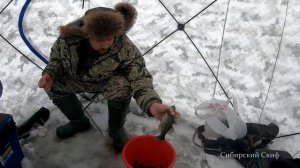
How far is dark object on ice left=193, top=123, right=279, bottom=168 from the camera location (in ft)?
7.27

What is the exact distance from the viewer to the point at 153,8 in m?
3.04

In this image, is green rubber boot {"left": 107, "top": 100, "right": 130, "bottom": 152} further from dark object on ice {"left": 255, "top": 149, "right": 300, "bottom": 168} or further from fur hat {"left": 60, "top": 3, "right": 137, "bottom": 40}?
dark object on ice {"left": 255, "top": 149, "right": 300, "bottom": 168}

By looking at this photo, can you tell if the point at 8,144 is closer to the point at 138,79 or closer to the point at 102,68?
the point at 102,68

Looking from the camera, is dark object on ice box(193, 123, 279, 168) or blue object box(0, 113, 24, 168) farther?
dark object on ice box(193, 123, 279, 168)

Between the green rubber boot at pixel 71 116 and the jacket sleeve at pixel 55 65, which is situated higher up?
the jacket sleeve at pixel 55 65

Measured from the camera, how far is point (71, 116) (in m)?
2.31

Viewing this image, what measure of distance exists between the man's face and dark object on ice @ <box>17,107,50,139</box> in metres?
0.79

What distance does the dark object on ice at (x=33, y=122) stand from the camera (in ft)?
7.74

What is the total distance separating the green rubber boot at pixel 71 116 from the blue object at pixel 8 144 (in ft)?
1.07

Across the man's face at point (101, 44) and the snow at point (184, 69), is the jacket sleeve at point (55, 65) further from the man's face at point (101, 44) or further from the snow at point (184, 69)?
the snow at point (184, 69)

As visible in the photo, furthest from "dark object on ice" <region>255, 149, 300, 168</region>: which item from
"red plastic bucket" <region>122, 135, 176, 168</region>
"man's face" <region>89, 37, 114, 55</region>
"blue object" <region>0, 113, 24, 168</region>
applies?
"blue object" <region>0, 113, 24, 168</region>

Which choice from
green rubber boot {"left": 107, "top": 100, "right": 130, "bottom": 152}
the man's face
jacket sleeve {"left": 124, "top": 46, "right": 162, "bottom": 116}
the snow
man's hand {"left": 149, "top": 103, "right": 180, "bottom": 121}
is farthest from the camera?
the snow

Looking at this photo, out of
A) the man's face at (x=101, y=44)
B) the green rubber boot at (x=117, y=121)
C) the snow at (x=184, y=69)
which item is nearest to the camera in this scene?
the man's face at (x=101, y=44)

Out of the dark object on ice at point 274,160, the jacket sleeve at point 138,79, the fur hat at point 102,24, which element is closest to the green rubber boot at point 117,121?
the jacket sleeve at point 138,79
